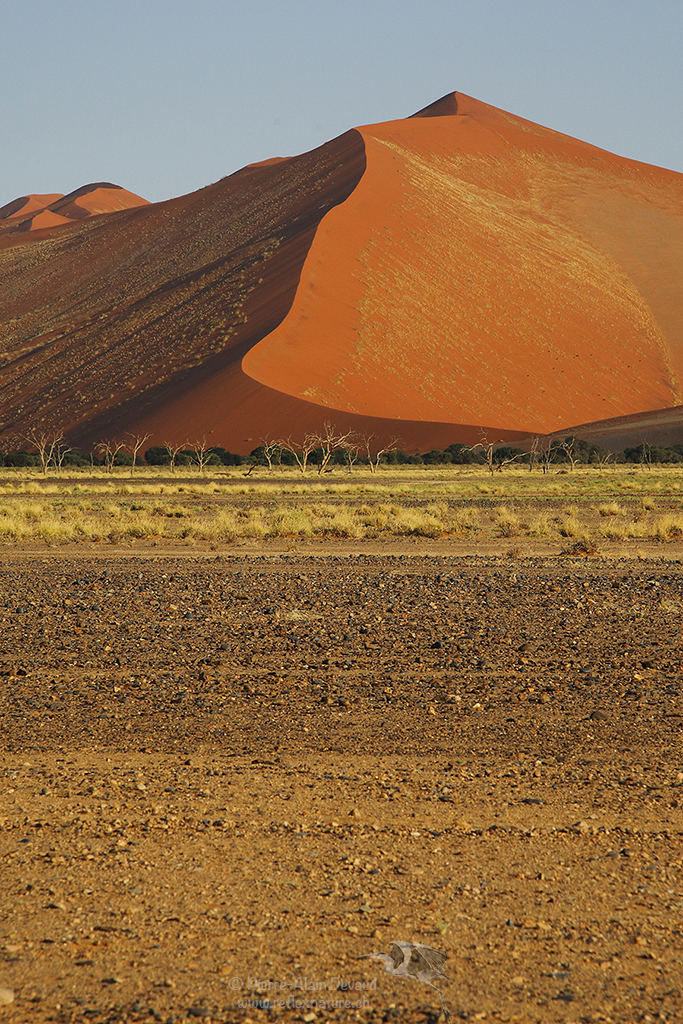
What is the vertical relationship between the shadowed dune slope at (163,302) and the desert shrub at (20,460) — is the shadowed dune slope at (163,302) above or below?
above

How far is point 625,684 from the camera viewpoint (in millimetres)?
7680

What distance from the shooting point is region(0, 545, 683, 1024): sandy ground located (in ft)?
11.2

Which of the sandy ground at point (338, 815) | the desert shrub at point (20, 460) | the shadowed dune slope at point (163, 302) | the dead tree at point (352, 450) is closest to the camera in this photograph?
Answer: the sandy ground at point (338, 815)

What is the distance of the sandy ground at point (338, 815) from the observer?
134 inches

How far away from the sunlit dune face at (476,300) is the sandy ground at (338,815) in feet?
213

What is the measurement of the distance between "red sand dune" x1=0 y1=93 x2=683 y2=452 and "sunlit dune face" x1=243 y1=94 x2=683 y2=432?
209 millimetres

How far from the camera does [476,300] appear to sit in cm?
8800

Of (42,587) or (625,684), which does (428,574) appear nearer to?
(42,587)

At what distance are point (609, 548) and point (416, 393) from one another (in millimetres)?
59473

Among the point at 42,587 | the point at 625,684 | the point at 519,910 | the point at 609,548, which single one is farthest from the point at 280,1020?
the point at 609,548

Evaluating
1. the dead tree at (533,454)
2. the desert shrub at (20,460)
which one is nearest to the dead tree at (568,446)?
the dead tree at (533,454)

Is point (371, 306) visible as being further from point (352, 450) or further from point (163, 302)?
point (163, 302)

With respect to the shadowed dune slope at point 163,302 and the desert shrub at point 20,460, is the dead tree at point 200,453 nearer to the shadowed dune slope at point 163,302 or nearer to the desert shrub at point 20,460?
the shadowed dune slope at point 163,302

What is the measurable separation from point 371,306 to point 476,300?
32.9 ft
